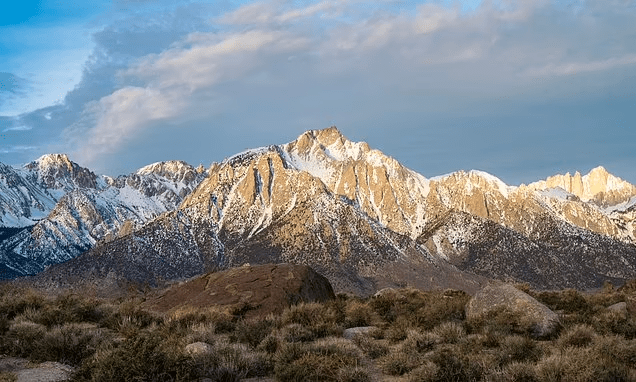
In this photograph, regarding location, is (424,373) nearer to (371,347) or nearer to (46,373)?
(371,347)

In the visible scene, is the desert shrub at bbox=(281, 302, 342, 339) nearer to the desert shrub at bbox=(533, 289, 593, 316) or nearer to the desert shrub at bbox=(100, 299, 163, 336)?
the desert shrub at bbox=(100, 299, 163, 336)

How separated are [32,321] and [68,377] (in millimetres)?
7749

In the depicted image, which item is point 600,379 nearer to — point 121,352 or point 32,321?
point 121,352

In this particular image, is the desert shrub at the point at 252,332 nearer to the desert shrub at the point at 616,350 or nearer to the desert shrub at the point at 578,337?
the desert shrub at the point at 578,337

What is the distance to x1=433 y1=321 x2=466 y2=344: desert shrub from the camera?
16656mm

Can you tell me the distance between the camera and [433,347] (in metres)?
15.8

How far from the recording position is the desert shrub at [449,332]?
54.6 ft

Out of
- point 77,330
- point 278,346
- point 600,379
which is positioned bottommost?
point 600,379

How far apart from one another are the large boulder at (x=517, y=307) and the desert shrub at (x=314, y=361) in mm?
6719

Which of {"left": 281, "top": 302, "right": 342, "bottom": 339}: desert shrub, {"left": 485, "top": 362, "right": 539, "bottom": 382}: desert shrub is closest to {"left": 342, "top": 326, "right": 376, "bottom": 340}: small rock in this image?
{"left": 281, "top": 302, "right": 342, "bottom": 339}: desert shrub

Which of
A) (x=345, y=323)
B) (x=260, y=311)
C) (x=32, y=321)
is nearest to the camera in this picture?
(x=32, y=321)

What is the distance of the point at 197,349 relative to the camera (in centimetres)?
1382

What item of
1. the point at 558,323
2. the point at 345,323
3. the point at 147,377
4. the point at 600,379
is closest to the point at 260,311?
the point at 345,323

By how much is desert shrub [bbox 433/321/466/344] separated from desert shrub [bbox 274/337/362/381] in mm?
3004
